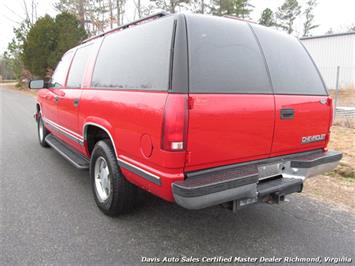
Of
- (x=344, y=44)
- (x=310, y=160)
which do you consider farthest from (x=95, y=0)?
(x=310, y=160)

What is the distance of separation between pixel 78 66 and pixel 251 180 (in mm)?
3120

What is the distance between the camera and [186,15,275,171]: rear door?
2.34 metres

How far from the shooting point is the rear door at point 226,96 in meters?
2.34

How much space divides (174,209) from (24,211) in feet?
5.86

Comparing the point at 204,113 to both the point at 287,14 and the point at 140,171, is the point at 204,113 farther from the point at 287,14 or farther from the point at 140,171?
the point at 287,14

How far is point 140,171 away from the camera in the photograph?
258 cm

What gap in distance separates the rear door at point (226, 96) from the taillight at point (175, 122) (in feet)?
0.20

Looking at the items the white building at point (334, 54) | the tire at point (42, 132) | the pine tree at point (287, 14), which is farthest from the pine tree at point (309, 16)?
the tire at point (42, 132)

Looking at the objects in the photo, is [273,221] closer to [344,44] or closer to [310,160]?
[310,160]

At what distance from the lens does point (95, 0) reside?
88.5 ft

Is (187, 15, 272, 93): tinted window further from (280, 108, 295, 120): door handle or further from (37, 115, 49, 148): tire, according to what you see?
(37, 115, 49, 148): tire

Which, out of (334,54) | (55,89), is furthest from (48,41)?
(55,89)

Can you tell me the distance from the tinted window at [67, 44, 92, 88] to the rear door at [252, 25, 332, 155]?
2.38 meters

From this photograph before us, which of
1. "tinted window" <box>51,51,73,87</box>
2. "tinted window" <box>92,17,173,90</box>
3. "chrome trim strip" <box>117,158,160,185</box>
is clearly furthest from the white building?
→ "chrome trim strip" <box>117,158,160,185</box>
